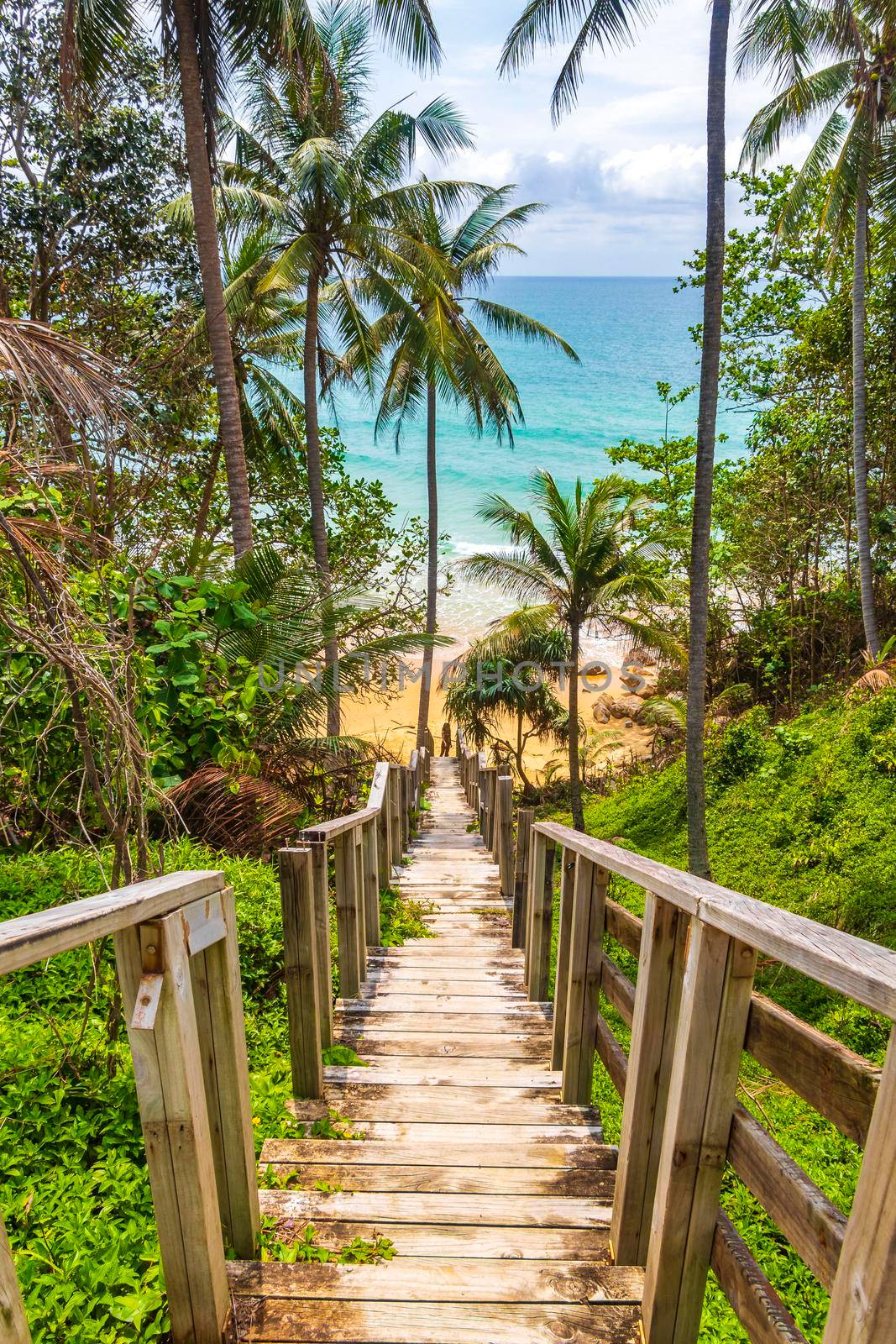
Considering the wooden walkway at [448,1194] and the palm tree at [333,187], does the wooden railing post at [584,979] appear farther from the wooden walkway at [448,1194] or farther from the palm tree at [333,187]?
the palm tree at [333,187]

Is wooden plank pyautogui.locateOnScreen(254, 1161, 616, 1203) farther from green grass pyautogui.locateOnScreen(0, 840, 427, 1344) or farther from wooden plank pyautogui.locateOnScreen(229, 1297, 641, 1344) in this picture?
wooden plank pyautogui.locateOnScreen(229, 1297, 641, 1344)

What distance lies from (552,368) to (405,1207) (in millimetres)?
100417

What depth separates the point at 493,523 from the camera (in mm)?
14148

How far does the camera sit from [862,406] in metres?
11.1

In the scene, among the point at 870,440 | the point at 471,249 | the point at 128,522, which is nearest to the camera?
the point at 128,522

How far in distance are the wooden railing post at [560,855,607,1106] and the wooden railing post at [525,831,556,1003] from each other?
3.33 feet

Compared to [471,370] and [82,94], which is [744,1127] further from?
[471,370]

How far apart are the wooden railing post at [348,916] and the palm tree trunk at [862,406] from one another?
10044 millimetres

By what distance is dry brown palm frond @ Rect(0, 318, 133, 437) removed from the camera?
191cm

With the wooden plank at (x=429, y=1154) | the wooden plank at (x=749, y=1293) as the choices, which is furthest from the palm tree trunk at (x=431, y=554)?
the wooden plank at (x=749, y=1293)

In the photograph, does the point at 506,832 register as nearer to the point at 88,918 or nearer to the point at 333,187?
the point at 88,918

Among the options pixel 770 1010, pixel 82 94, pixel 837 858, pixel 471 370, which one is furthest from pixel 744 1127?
pixel 471 370

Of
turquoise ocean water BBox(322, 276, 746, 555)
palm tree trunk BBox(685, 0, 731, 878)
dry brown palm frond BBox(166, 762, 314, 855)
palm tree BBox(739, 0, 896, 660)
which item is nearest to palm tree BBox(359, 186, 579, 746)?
palm tree BBox(739, 0, 896, 660)

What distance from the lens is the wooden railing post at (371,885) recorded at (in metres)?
4.23
